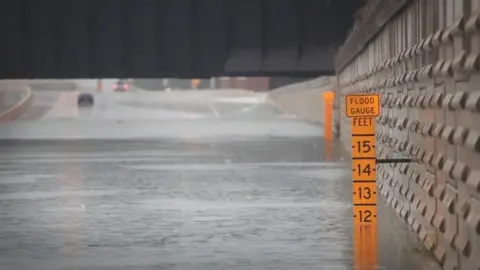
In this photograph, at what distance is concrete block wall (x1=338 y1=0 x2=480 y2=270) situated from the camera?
860cm

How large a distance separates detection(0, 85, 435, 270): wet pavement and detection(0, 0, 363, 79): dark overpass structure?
12.1ft

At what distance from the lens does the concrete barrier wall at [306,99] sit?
5467 cm

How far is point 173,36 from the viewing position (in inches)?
1673

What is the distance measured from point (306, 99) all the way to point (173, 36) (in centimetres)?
2260

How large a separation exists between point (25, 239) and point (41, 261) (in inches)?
72.7

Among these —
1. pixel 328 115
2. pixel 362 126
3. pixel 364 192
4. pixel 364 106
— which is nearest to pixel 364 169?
pixel 364 192

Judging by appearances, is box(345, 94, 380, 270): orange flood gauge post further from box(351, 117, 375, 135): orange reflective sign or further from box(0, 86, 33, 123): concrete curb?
box(0, 86, 33, 123): concrete curb

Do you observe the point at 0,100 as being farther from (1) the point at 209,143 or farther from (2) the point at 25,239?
(2) the point at 25,239

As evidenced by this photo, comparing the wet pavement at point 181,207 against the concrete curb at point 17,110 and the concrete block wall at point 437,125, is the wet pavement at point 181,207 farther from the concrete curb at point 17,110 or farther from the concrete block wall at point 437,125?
the concrete curb at point 17,110

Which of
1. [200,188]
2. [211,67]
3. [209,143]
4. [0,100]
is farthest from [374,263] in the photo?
[0,100]

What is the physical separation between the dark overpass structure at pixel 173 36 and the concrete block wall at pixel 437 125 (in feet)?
80.3

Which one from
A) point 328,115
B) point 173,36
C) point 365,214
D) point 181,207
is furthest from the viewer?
point 173,36

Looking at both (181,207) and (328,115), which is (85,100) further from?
(181,207)

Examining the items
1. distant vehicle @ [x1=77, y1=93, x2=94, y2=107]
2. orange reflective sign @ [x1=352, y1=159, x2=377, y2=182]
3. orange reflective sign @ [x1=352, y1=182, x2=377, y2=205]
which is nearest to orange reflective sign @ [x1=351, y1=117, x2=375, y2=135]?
orange reflective sign @ [x1=352, y1=159, x2=377, y2=182]
